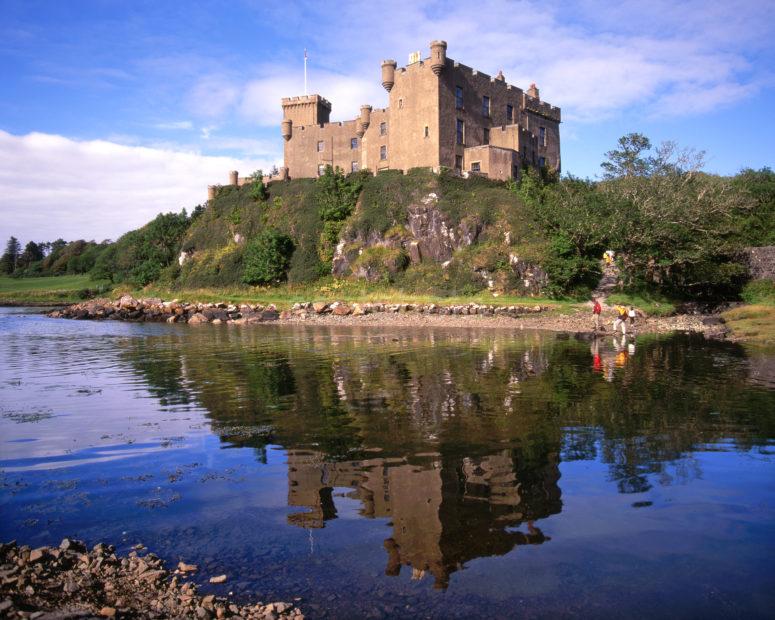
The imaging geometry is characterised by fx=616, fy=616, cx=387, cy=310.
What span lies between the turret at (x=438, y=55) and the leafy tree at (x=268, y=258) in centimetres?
2235

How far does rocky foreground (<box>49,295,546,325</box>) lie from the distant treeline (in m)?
5.21

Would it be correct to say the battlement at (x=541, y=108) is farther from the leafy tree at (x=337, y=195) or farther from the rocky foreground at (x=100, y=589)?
the rocky foreground at (x=100, y=589)

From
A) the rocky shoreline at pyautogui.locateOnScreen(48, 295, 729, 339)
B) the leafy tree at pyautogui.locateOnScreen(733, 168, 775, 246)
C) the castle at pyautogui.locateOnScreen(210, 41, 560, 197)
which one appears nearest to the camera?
the rocky shoreline at pyautogui.locateOnScreen(48, 295, 729, 339)

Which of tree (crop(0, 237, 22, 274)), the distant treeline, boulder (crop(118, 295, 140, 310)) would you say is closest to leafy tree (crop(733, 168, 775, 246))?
the distant treeline

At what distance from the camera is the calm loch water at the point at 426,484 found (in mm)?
6168

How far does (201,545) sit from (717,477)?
7350 mm

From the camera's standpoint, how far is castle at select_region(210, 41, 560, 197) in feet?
192

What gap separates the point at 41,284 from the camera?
10288 cm

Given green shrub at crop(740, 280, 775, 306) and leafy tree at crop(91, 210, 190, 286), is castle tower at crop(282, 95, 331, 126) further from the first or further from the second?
green shrub at crop(740, 280, 775, 306)

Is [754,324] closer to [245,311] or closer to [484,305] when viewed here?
[484,305]

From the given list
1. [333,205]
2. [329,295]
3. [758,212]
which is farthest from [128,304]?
[758,212]

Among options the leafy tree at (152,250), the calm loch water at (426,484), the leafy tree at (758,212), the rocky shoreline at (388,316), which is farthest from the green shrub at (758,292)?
the leafy tree at (152,250)

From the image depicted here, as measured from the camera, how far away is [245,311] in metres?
51.4

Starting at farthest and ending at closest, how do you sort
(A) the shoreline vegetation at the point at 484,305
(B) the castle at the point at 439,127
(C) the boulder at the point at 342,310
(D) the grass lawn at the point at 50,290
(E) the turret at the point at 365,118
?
1. (D) the grass lawn at the point at 50,290
2. (E) the turret at the point at 365,118
3. (B) the castle at the point at 439,127
4. (C) the boulder at the point at 342,310
5. (A) the shoreline vegetation at the point at 484,305
